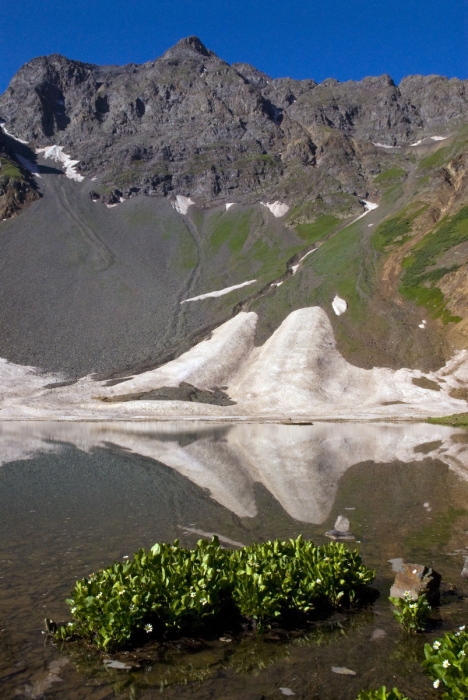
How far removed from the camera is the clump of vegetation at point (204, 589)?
27.5 feet

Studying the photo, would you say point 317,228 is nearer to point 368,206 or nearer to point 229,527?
point 368,206

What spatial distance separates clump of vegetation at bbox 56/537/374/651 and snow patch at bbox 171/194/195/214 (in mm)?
168134

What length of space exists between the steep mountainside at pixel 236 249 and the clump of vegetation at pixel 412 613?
57.8 meters

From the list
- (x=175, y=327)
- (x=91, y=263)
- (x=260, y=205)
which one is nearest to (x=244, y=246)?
(x=260, y=205)

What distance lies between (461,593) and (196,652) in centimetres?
569

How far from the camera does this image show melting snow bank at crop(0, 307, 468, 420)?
198 feet

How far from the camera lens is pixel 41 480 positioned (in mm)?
24344

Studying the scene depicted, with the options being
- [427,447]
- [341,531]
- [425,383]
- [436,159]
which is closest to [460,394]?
[425,383]

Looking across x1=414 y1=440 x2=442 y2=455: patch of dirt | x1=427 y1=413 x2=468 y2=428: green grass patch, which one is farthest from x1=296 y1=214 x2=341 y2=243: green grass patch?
x1=414 y1=440 x2=442 y2=455: patch of dirt

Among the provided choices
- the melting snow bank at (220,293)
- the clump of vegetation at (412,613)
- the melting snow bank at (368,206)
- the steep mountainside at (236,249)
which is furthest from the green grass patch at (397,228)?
the clump of vegetation at (412,613)

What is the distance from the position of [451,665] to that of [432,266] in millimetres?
88402

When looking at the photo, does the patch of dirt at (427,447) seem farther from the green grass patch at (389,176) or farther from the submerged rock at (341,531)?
the green grass patch at (389,176)

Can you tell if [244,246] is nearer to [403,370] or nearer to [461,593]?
[403,370]

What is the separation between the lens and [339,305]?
86375 mm
